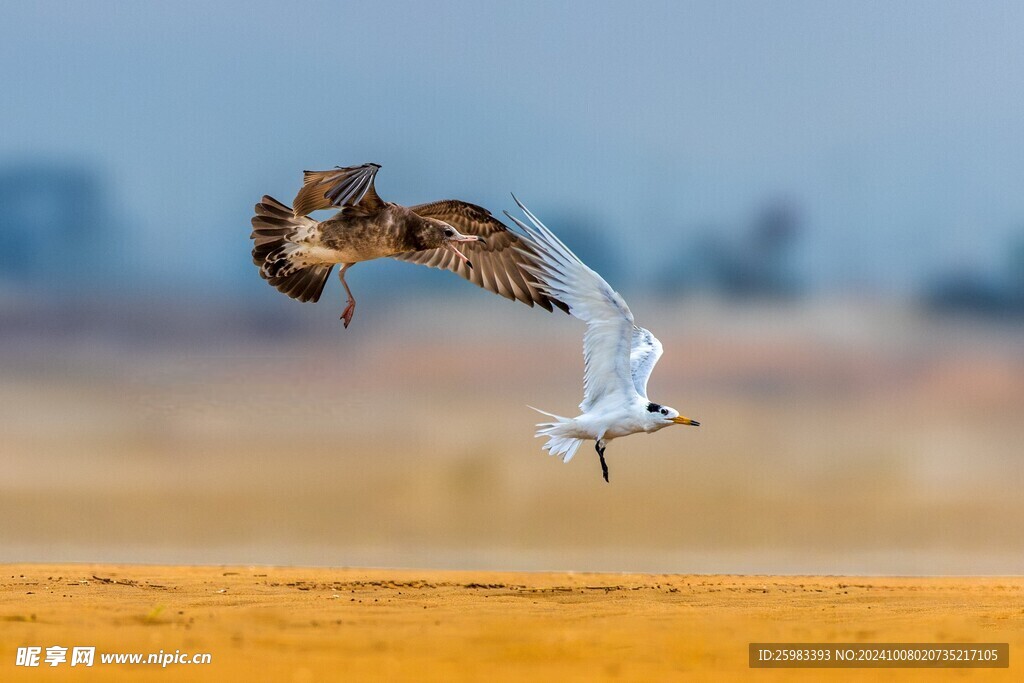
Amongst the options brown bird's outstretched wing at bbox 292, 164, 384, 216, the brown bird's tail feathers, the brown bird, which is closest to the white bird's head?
the brown bird

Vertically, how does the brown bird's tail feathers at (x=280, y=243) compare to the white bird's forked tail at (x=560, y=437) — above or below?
above

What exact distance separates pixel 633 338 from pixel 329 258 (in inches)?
→ 125

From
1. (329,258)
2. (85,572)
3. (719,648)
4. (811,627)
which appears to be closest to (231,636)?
(329,258)

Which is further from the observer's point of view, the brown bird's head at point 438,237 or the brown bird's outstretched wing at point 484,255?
the brown bird's outstretched wing at point 484,255

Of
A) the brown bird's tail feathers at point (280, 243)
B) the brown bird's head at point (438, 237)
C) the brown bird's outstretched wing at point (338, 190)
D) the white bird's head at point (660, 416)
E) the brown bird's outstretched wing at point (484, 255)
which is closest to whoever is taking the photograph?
the brown bird's outstretched wing at point (338, 190)

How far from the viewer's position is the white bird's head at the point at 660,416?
1156 cm

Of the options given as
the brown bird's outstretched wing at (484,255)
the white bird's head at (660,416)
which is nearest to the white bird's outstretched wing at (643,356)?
the white bird's head at (660,416)

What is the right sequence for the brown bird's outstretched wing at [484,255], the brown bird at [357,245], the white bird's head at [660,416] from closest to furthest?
the white bird's head at [660,416] → the brown bird at [357,245] → the brown bird's outstretched wing at [484,255]

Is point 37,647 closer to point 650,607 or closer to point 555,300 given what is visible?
point 555,300

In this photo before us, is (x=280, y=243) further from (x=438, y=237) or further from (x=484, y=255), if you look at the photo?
(x=484, y=255)

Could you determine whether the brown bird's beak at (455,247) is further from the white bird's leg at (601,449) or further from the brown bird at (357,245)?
the white bird's leg at (601,449)

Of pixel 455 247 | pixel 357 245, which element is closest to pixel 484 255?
pixel 455 247

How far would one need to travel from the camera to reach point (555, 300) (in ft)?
39.1

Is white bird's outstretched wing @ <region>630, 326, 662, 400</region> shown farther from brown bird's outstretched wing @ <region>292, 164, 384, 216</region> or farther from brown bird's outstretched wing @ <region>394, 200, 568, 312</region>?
brown bird's outstretched wing @ <region>292, 164, 384, 216</region>
